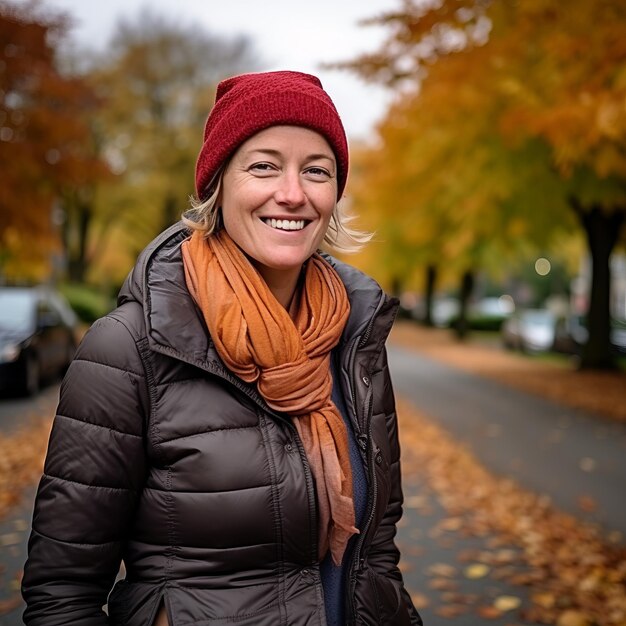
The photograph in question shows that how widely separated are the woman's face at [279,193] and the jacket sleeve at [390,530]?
1.57 feet

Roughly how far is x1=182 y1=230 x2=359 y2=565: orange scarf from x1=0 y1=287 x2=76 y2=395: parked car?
9.97 meters

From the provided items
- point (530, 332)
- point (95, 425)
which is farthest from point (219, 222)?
point (530, 332)

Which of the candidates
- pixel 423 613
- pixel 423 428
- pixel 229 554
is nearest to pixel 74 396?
pixel 229 554

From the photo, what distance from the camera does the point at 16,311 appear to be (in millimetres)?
12008

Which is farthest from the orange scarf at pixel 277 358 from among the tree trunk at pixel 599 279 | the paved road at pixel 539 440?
the tree trunk at pixel 599 279

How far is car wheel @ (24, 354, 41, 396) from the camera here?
37.2 feet

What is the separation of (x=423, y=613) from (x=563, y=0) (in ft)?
18.2

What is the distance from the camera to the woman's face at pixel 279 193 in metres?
1.89

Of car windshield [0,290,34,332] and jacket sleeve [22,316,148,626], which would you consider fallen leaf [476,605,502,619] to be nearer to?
jacket sleeve [22,316,148,626]

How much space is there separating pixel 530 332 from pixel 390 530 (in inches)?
1082

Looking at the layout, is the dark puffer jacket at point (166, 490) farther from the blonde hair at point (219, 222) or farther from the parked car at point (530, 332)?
the parked car at point (530, 332)

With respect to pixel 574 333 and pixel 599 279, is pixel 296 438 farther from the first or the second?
pixel 574 333

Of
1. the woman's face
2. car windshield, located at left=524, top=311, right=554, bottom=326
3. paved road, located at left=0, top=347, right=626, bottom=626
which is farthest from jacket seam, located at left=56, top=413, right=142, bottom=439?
A: car windshield, located at left=524, top=311, right=554, bottom=326

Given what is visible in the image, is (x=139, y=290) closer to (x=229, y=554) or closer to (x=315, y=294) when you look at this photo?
(x=315, y=294)
